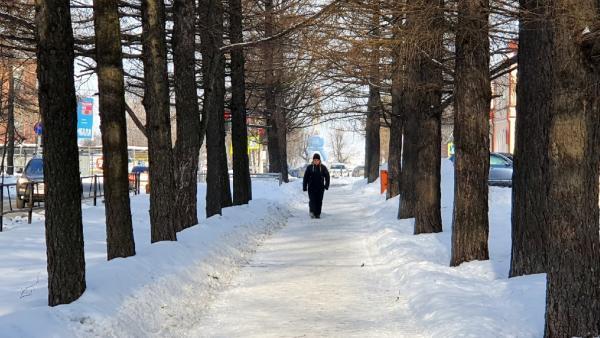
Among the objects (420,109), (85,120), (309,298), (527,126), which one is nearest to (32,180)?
(420,109)

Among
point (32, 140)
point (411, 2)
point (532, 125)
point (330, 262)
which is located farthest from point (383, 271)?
point (32, 140)

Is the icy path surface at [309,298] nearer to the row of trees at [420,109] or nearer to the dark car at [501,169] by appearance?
the row of trees at [420,109]

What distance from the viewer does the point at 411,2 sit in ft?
28.4

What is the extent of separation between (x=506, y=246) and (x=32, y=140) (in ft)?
221

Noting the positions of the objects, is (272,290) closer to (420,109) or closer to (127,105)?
(127,105)

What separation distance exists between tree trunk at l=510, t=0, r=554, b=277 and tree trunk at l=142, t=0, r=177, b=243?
521 centimetres

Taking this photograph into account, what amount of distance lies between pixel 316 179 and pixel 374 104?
7541mm

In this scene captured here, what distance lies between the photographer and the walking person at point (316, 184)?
65.8 ft

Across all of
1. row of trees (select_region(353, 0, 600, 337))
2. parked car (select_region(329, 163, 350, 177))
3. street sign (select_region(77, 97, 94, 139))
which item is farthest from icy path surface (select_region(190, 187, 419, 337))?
parked car (select_region(329, 163, 350, 177))

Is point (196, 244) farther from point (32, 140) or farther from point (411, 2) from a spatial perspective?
point (32, 140)

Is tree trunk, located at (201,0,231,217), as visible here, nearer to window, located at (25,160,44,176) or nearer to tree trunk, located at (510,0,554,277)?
tree trunk, located at (510,0,554,277)

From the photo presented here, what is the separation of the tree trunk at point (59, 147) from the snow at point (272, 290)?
31 centimetres

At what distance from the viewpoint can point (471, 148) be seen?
9789 millimetres

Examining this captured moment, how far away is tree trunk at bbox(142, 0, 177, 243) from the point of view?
10438 mm
